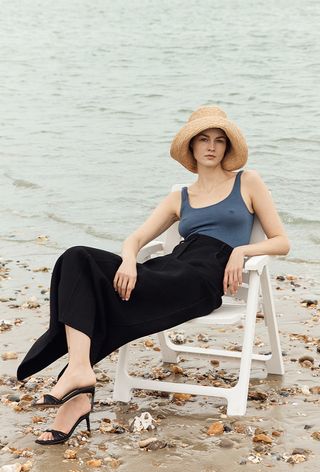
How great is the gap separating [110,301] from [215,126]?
117 centimetres

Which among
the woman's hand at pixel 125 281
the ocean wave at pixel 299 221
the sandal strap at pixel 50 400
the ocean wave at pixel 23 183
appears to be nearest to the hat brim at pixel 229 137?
the woman's hand at pixel 125 281

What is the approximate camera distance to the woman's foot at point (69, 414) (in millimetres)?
4316

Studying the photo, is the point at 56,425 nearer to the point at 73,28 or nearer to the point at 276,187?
the point at 276,187

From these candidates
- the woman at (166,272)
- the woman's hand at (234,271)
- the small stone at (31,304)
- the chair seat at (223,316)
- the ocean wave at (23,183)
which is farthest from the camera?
the ocean wave at (23,183)

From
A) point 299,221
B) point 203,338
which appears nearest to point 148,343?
point 203,338

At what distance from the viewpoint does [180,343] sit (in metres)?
5.96

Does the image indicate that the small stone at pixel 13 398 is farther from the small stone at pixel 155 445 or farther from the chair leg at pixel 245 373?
the chair leg at pixel 245 373

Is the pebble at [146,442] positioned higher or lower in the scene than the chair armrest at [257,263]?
lower

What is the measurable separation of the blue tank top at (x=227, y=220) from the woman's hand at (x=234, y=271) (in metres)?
0.19

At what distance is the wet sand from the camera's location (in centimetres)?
412

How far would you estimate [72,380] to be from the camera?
432 cm

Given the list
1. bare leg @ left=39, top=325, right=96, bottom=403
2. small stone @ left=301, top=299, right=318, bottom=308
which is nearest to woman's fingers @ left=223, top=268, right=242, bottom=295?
bare leg @ left=39, top=325, right=96, bottom=403

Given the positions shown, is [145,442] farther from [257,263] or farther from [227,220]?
[227,220]

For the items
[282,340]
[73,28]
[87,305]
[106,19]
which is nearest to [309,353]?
[282,340]
